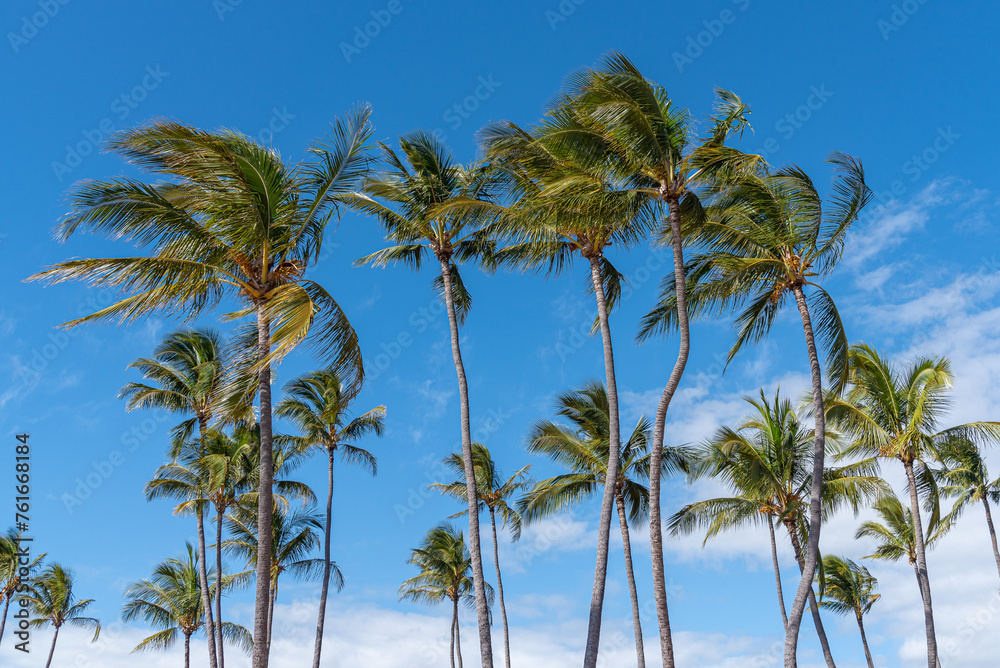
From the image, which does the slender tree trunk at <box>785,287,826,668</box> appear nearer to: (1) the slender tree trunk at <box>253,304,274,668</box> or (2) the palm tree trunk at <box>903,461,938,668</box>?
(2) the palm tree trunk at <box>903,461,938,668</box>

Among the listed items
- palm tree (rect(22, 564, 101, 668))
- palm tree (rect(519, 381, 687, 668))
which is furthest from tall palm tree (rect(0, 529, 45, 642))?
palm tree (rect(519, 381, 687, 668))

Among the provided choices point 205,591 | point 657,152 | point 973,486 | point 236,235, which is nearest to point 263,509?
point 236,235

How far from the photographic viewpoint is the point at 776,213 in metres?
16.4

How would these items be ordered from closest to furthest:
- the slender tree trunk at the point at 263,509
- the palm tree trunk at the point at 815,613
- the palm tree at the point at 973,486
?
the slender tree trunk at the point at 263,509 < the palm tree trunk at the point at 815,613 < the palm tree at the point at 973,486

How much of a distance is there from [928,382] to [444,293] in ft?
45.6

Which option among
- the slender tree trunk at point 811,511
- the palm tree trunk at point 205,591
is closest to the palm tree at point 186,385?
the palm tree trunk at point 205,591

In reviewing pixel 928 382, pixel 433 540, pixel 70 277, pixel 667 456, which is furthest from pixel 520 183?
pixel 433 540

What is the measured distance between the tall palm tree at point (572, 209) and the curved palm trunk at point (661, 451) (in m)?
0.89

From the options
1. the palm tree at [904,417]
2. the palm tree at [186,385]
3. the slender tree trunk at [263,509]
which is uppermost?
the palm tree at [186,385]

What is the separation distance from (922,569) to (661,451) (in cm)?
1160

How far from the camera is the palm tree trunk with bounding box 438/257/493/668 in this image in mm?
14953

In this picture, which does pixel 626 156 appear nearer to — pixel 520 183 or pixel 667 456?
pixel 520 183

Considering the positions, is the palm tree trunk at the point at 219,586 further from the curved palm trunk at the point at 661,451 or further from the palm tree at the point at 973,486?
the palm tree at the point at 973,486

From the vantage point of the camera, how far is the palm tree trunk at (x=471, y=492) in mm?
14953
